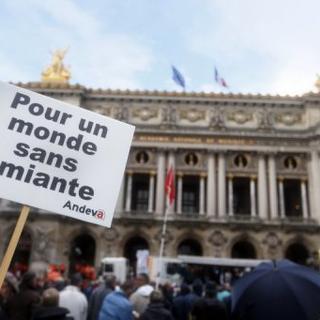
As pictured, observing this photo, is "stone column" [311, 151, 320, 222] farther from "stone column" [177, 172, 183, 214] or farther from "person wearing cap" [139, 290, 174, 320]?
"person wearing cap" [139, 290, 174, 320]

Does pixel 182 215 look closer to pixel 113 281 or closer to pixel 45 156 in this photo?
pixel 113 281

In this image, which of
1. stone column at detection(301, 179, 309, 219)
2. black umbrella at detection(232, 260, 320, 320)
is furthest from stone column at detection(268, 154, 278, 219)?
black umbrella at detection(232, 260, 320, 320)

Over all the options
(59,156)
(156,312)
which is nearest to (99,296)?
(156,312)

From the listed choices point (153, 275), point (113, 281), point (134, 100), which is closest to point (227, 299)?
point (113, 281)

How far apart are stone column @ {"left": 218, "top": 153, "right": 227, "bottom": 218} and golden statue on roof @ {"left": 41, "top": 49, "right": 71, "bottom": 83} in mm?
16420

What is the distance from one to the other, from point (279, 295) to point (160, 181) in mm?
35639

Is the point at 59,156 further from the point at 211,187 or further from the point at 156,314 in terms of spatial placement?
the point at 211,187

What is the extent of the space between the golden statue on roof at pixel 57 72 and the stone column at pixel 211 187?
15.7m

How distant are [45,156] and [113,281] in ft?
18.5

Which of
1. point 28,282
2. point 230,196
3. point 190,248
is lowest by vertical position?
point 28,282

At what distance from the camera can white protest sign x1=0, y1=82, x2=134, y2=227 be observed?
4547 mm

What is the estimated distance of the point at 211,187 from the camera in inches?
1577

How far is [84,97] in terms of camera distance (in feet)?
141

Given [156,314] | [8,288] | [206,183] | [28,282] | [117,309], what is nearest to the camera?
[156,314]
